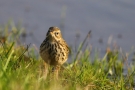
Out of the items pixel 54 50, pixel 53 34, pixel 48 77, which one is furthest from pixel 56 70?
pixel 48 77

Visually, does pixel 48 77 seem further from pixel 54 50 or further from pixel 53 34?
pixel 53 34

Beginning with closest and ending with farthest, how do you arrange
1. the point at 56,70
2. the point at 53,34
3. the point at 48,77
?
1. the point at 48,77
2. the point at 56,70
3. the point at 53,34

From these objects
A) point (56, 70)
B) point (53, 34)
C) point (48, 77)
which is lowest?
point (48, 77)

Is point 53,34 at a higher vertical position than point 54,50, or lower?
higher

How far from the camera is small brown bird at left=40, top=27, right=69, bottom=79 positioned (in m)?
6.58

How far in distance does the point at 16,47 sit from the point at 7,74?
313cm

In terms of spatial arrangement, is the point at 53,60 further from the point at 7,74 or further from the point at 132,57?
the point at 132,57

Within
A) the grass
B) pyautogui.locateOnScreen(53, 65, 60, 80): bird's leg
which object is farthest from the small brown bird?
the grass

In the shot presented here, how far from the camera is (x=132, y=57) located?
10164 mm

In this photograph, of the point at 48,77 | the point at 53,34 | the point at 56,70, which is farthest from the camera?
the point at 53,34

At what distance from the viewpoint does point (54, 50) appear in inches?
Result: 262

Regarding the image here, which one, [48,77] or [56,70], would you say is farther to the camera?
[56,70]

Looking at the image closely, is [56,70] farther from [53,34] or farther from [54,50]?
[53,34]

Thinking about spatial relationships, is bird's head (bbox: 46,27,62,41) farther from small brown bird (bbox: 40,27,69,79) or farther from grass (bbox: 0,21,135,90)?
grass (bbox: 0,21,135,90)
